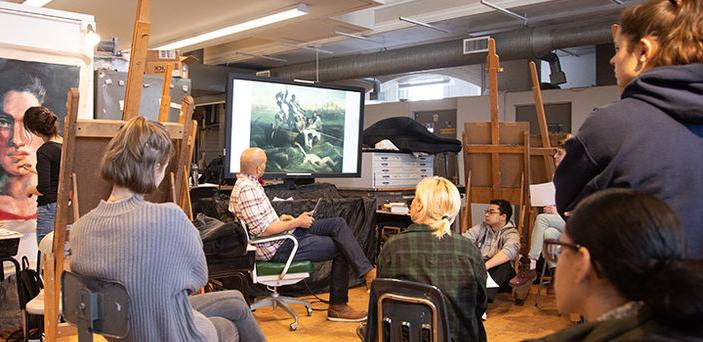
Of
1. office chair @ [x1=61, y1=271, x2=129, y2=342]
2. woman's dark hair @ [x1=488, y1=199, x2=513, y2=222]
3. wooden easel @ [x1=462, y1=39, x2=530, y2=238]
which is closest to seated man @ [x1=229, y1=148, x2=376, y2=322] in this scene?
wooden easel @ [x1=462, y1=39, x2=530, y2=238]

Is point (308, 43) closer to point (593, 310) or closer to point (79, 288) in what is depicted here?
point (79, 288)

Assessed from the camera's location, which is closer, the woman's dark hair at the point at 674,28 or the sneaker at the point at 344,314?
the woman's dark hair at the point at 674,28

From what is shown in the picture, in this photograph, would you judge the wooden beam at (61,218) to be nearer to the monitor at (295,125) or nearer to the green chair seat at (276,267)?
the green chair seat at (276,267)

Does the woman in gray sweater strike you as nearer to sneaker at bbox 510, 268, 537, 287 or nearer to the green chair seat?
the green chair seat

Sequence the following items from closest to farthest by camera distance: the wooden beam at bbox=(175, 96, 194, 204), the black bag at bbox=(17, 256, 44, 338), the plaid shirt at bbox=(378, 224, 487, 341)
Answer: the plaid shirt at bbox=(378, 224, 487, 341) < the wooden beam at bbox=(175, 96, 194, 204) < the black bag at bbox=(17, 256, 44, 338)

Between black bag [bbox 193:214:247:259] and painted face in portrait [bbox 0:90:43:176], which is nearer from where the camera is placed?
black bag [bbox 193:214:247:259]

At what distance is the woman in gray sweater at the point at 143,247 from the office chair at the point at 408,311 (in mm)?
695

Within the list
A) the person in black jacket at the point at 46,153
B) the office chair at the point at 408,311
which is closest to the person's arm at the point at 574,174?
the office chair at the point at 408,311

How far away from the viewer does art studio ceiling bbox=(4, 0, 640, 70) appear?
6.78 metres

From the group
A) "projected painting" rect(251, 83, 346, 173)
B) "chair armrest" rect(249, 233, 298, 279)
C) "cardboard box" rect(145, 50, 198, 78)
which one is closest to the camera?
"chair armrest" rect(249, 233, 298, 279)

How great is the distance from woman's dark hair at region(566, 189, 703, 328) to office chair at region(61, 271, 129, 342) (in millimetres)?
1422

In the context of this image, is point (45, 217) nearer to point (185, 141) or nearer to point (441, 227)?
point (185, 141)

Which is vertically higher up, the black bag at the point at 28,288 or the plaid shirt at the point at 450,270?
the plaid shirt at the point at 450,270

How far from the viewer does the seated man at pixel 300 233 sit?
4.14 m
